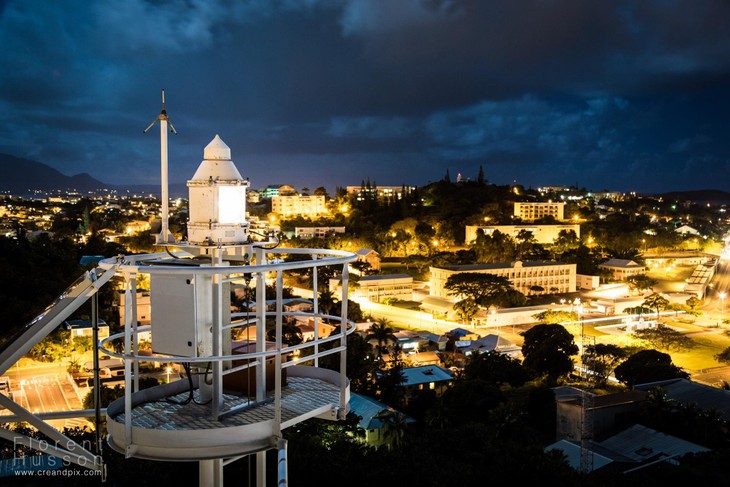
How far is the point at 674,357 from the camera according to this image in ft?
84.3

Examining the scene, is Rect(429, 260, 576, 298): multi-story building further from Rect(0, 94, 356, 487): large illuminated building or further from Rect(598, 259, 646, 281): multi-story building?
Rect(0, 94, 356, 487): large illuminated building

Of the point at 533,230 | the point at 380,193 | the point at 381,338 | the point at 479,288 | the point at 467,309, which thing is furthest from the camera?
the point at 380,193

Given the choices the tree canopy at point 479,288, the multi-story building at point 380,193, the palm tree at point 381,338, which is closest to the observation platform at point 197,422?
the palm tree at point 381,338

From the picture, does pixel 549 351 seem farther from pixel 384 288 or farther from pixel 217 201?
pixel 217 201

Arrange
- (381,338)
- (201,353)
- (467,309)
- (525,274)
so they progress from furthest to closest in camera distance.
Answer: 1. (525,274)
2. (467,309)
3. (381,338)
4. (201,353)

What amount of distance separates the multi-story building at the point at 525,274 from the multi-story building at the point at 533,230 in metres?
13.9

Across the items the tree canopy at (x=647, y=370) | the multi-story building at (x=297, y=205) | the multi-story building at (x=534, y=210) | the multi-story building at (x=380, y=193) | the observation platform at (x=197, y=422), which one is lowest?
A: the tree canopy at (x=647, y=370)

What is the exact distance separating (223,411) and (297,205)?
256 feet

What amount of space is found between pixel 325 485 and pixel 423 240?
47.1 metres

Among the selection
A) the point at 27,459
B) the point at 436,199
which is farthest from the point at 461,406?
the point at 436,199

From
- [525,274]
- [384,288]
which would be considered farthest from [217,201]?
[525,274]

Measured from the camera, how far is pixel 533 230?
6078 cm

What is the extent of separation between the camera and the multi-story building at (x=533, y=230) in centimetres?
5646

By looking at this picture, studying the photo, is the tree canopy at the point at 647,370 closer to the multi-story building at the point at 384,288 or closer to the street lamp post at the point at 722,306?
the street lamp post at the point at 722,306
